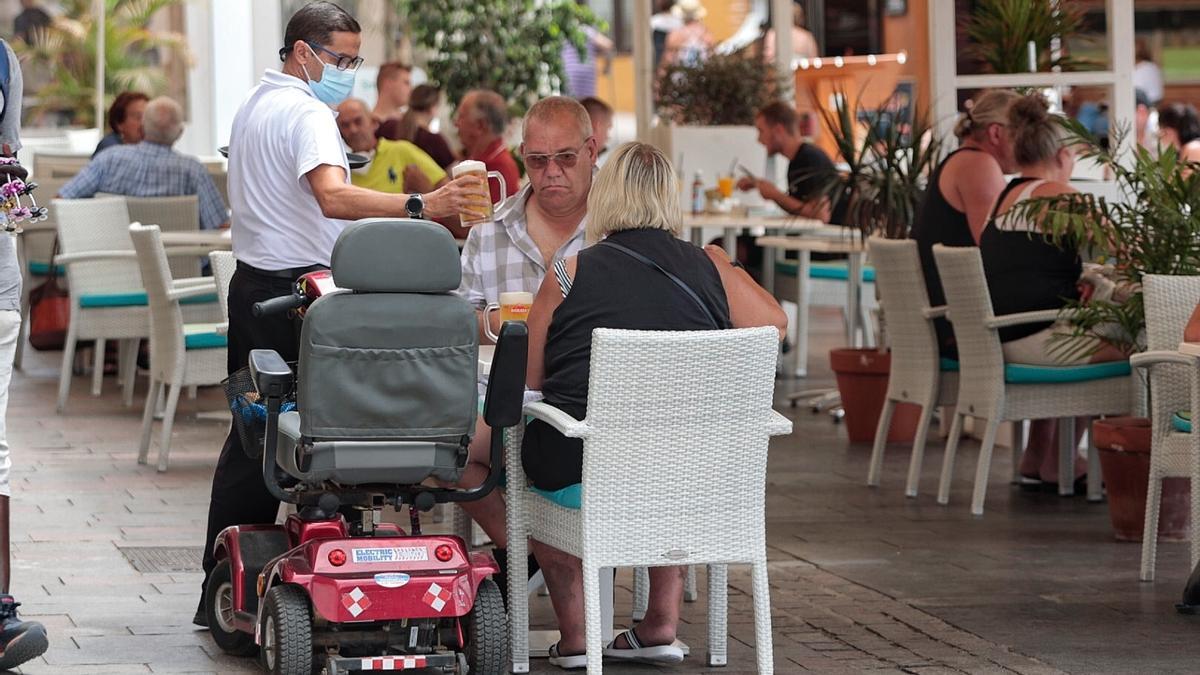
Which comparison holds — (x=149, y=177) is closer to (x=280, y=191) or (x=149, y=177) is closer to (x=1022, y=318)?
(x=1022, y=318)

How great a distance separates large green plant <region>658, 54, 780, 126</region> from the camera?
11391 millimetres

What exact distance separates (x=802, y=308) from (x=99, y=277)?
3.53m

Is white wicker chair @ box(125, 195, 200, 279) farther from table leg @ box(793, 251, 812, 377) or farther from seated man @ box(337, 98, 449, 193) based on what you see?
table leg @ box(793, 251, 812, 377)

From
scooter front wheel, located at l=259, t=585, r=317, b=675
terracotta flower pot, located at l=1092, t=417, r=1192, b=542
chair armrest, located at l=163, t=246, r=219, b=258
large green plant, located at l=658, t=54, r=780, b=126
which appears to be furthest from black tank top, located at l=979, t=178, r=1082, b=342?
large green plant, located at l=658, t=54, r=780, b=126

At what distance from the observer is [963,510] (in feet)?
21.9

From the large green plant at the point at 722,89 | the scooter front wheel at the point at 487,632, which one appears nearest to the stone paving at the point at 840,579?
the scooter front wheel at the point at 487,632

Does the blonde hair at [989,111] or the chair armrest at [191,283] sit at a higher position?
the blonde hair at [989,111]

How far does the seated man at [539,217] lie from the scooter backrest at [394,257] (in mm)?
875

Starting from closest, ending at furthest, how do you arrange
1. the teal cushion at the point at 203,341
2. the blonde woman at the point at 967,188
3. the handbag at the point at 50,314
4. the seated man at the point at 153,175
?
1. the blonde woman at the point at 967,188
2. the teal cushion at the point at 203,341
3. the handbag at the point at 50,314
4. the seated man at the point at 153,175

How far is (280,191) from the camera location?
4.73 meters

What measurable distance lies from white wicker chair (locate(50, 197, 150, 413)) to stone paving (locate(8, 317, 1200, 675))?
40.2 inches

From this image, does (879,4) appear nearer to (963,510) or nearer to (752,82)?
(752,82)

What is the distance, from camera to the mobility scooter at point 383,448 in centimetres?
397

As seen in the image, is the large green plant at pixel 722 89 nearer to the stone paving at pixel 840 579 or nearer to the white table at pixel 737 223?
the white table at pixel 737 223
